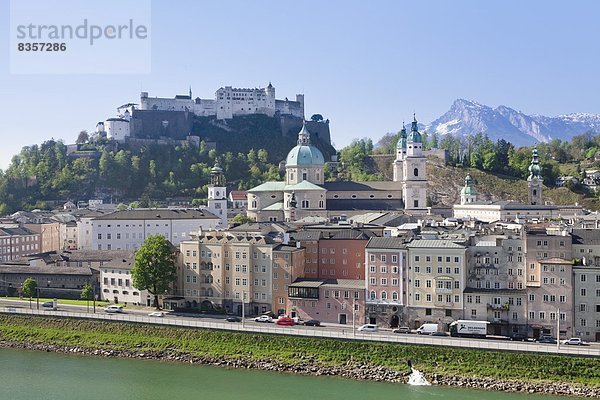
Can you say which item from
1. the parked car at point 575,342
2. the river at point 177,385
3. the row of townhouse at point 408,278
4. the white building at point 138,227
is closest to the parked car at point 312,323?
the row of townhouse at point 408,278

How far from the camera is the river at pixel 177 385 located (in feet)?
97.0

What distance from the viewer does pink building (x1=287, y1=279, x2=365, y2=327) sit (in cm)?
3841

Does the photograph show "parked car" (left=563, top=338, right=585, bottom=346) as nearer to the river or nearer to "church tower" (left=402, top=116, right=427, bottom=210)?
the river

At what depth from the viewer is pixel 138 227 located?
6125cm

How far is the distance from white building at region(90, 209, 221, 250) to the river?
86.0 ft

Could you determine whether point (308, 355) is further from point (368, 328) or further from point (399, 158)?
point (399, 158)

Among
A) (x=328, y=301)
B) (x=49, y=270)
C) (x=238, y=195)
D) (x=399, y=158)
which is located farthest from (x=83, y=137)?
(x=328, y=301)

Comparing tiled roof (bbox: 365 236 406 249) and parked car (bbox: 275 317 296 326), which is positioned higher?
tiled roof (bbox: 365 236 406 249)

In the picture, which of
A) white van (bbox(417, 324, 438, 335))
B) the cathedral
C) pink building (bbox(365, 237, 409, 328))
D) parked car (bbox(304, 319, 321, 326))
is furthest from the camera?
the cathedral

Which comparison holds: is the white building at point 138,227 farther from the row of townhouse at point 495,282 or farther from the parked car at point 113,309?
the row of townhouse at point 495,282

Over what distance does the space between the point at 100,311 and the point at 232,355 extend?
416 inches

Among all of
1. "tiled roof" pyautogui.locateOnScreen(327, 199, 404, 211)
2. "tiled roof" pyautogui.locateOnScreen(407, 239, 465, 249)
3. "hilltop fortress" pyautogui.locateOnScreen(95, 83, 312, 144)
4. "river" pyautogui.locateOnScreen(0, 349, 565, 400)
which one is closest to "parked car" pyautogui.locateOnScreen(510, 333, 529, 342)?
"tiled roof" pyautogui.locateOnScreen(407, 239, 465, 249)

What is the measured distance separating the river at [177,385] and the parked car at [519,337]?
5572mm

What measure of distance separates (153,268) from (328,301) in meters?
9.98
